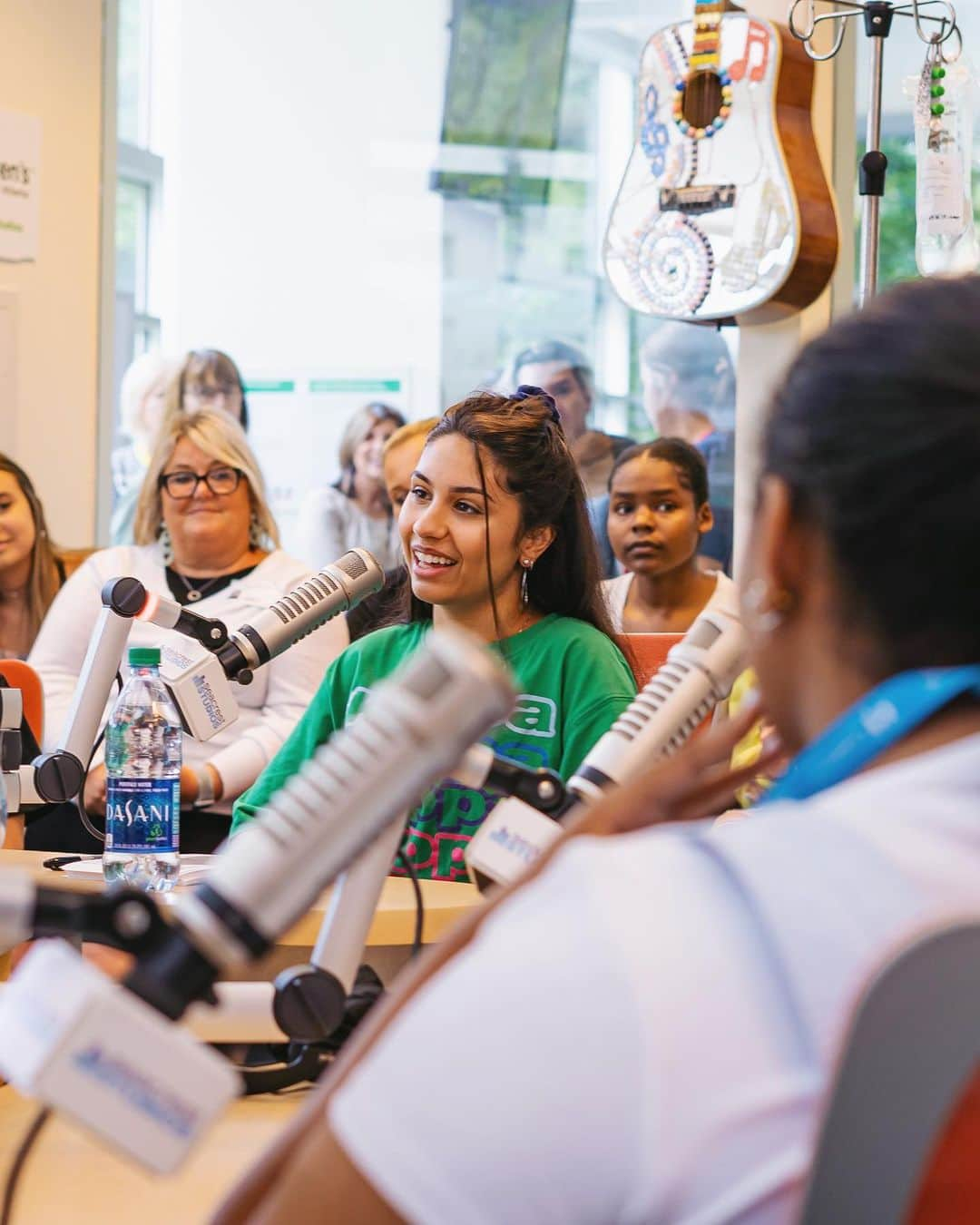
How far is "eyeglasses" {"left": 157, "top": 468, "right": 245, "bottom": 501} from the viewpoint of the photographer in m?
3.24

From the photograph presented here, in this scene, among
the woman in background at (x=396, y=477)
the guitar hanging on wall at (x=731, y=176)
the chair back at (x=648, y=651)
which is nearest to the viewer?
the chair back at (x=648, y=651)

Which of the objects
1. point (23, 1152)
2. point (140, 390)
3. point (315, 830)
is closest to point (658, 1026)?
point (315, 830)

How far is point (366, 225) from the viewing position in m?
4.82

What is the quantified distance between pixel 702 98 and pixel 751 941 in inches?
124

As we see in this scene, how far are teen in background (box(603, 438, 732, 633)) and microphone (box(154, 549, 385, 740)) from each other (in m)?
1.88

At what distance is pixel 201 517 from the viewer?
3227 mm

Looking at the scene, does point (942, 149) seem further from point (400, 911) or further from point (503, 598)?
point (400, 911)

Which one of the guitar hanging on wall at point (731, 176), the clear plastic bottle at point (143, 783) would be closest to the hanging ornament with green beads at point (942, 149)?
the guitar hanging on wall at point (731, 176)

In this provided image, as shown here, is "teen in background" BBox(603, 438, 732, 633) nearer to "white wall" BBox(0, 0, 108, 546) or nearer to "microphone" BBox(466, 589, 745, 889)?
"white wall" BBox(0, 0, 108, 546)

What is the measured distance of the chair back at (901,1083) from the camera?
23.3 inches

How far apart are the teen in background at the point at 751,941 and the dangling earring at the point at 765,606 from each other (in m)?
0.02

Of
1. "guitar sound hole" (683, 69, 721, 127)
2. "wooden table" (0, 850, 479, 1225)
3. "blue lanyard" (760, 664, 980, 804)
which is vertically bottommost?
"wooden table" (0, 850, 479, 1225)

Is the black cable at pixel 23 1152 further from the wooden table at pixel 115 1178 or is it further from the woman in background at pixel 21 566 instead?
the woman in background at pixel 21 566

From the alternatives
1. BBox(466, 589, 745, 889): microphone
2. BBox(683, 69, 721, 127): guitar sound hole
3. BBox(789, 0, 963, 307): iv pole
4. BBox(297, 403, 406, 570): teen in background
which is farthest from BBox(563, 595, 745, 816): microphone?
BBox(297, 403, 406, 570): teen in background
